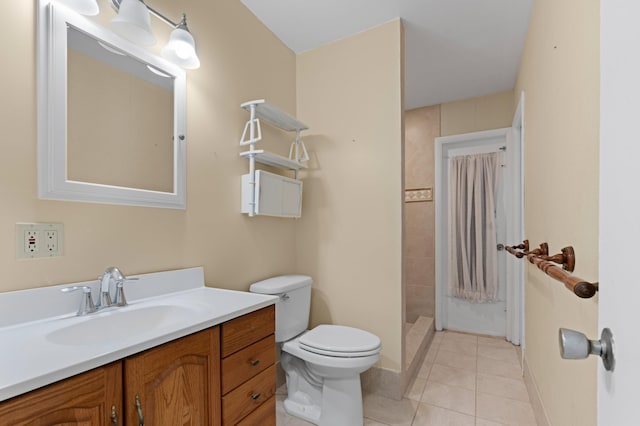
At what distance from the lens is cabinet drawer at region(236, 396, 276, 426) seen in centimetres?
117

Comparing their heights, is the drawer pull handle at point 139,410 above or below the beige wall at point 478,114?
below

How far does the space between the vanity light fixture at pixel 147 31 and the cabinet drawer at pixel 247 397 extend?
142 centimetres

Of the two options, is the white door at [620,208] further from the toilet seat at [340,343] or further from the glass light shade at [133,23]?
the glass light shade at [133,23]

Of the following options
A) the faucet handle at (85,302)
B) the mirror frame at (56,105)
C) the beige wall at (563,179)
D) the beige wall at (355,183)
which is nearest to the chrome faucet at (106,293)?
the faucet handle at (85,302)

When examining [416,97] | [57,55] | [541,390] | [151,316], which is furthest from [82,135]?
[416,97]

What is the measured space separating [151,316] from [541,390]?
78.1 inches

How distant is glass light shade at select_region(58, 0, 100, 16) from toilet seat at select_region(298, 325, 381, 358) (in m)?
1.71

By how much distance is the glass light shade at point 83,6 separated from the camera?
1.05 m

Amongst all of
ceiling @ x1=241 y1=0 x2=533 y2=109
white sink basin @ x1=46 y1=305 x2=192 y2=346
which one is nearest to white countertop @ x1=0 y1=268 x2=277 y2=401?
white sink basin @ x1=46 y1=305 x2=192 y2=346

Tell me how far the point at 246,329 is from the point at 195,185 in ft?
2.57

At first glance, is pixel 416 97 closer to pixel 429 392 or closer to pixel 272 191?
pixel 272 191

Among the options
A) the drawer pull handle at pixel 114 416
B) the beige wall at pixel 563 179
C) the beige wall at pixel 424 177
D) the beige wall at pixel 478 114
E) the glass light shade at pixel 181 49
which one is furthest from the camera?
the beige wall at pixel 424 177

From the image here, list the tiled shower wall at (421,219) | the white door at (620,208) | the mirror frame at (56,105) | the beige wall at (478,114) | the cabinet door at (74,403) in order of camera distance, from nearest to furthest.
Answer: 1. the white door at (620,208)
2. the cabinet door at (74,403)
3. the mirror frame at (56,105)
4. the beige wall at (478,114)
5. the tiled shower wall at (421,219)

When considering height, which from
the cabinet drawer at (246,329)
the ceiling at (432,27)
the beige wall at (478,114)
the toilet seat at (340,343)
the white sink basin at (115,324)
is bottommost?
the toilet seat at (340,343)
